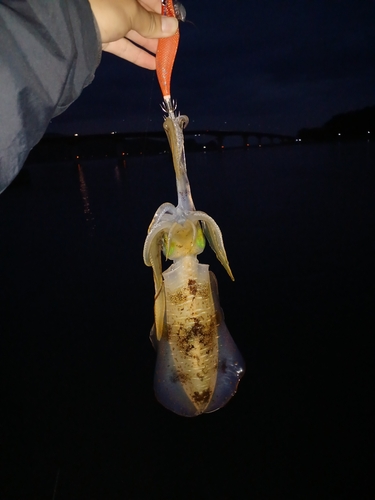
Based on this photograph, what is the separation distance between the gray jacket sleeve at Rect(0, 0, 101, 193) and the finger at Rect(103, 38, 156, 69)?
1266 millimetres

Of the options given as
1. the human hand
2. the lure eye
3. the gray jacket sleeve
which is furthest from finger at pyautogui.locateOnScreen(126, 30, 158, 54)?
the gray jacket sleeve

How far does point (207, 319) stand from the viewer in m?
2.27

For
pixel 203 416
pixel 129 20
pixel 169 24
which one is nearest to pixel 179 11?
pixel 169 24

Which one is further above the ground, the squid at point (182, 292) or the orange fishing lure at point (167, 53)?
the orange fishing lure at point (167, 53)

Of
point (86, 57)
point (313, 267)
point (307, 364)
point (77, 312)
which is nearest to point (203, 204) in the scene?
point (313, 267)

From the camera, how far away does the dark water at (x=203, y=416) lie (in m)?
3.63

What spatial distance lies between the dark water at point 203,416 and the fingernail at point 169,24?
3.98 meters

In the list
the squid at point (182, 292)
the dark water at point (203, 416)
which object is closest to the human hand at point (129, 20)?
the squid at point (182, 292)

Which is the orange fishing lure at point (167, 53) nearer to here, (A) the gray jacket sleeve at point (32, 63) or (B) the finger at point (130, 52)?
(B) the finger at point (130, 52)

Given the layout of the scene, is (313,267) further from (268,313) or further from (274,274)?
(268,313)

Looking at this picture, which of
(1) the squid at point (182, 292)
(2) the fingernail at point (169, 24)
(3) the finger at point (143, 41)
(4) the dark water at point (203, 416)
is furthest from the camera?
(4) the dark water at point (203, 416)

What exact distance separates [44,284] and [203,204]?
8.88m

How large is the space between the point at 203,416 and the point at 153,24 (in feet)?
13.3

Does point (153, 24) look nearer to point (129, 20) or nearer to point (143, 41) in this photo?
point (129, 20)
